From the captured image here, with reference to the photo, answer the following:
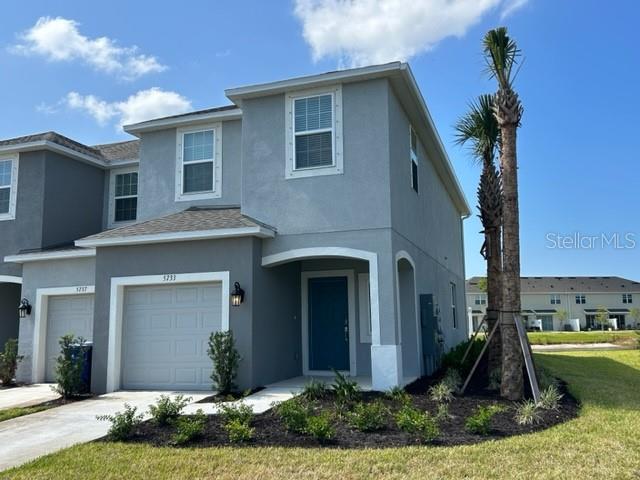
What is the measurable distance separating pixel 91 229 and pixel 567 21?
46.8 ft

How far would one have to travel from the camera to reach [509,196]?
1045 centimetres

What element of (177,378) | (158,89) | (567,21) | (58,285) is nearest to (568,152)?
(567,21)

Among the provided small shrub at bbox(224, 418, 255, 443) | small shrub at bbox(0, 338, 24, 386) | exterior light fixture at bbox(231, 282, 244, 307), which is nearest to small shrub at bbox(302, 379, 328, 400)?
exterior light fixture at bbox(231, 282, 244, 307)

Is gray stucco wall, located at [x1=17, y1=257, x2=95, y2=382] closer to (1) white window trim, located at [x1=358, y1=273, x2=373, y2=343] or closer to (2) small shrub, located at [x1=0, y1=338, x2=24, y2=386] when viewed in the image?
(2) small shrub, located at [x1=0, y1=338, x2=24, y2=386]

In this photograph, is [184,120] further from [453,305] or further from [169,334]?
[453,305]

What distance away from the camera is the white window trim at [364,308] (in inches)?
522

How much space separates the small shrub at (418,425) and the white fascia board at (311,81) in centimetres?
687

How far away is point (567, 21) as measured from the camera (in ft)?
42.3

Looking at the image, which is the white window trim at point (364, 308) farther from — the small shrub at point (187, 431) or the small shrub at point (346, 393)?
the small shrub at point (187, 431)

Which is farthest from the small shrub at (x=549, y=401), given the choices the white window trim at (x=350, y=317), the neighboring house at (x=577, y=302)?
the neighboring house at (x=577, y=302)

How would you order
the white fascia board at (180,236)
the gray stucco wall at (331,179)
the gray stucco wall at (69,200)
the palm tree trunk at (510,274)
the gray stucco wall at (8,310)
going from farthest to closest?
the gray stucco wall at (8,310), the gray stucco wall at (69,200), the gray stucco wall at (331,179), the white fascia board at (180,236), the palm tree trunk at (510,274)

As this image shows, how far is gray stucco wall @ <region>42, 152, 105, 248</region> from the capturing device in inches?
604

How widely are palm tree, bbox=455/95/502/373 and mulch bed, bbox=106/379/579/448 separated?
13.5ft

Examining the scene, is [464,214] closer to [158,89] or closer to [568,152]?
[568,152]
